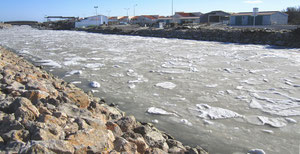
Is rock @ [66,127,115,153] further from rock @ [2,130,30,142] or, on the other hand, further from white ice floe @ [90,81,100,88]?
white ice floe @ [90,81,100,88]

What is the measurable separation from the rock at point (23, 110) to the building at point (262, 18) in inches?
1073

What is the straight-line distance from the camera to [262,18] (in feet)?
85.0

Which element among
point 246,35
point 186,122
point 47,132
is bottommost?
point 186,122

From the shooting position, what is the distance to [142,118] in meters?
3.53

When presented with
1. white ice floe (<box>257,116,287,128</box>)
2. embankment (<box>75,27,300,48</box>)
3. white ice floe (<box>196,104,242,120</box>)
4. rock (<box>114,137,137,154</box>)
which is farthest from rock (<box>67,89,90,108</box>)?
embankment (<box>75,27,300,48</box>)

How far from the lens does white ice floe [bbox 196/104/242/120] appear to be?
3.53 metres

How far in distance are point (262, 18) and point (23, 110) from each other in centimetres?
2780

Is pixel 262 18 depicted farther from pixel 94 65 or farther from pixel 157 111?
pixel 157 111

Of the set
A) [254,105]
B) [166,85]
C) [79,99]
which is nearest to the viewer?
[79,99]

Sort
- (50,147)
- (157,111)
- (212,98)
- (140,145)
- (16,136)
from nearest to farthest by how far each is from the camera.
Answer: (50,147), (16,136), (140,145), (157,111), (212,98)

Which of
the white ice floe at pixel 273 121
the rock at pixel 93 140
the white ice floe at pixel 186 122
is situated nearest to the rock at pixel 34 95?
the rock at pixel 93 140

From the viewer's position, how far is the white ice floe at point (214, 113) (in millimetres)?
3533

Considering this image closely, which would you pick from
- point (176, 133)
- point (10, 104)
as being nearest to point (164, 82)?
point (176, 133)

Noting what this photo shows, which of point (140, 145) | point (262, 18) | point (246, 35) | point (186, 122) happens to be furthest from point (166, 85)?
point (262, 18)
